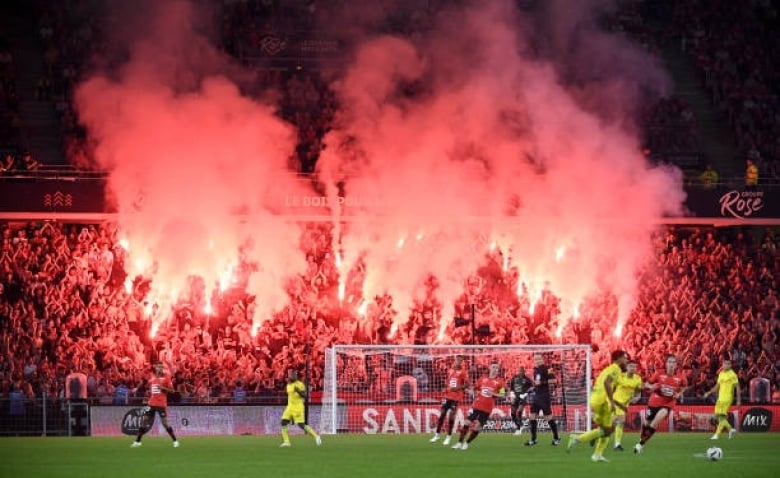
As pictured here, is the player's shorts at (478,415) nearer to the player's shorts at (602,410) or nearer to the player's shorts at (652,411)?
the player's shorts at (652,411)

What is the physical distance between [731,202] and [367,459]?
69.3ft

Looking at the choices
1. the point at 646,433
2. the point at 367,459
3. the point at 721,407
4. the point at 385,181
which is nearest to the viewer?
the point at 367,459

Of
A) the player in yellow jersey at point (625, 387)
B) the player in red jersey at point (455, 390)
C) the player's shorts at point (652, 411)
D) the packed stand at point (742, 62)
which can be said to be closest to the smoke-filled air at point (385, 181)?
the packed stand at point (742, 62)

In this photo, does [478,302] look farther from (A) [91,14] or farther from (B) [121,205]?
(A) [91,14]

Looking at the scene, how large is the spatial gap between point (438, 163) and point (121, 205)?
8981mm

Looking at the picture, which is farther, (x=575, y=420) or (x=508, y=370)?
(x=508, y=370)

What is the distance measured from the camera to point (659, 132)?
41.6 meters

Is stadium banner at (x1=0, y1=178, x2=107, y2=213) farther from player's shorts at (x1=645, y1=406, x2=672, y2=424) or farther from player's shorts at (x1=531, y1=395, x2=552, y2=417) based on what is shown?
player's shorts at (x1=645, y1=406, x2=672, y2=424)

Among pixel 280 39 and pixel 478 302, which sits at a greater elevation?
pixel 280 39

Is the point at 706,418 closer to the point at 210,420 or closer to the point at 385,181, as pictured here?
the point at 385,181

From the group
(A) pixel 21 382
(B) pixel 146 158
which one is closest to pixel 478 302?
(B) pixel 146 158

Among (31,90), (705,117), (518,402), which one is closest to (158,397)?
(518,402)

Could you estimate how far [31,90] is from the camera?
136 ft

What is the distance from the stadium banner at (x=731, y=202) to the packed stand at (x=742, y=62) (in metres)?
1.44
